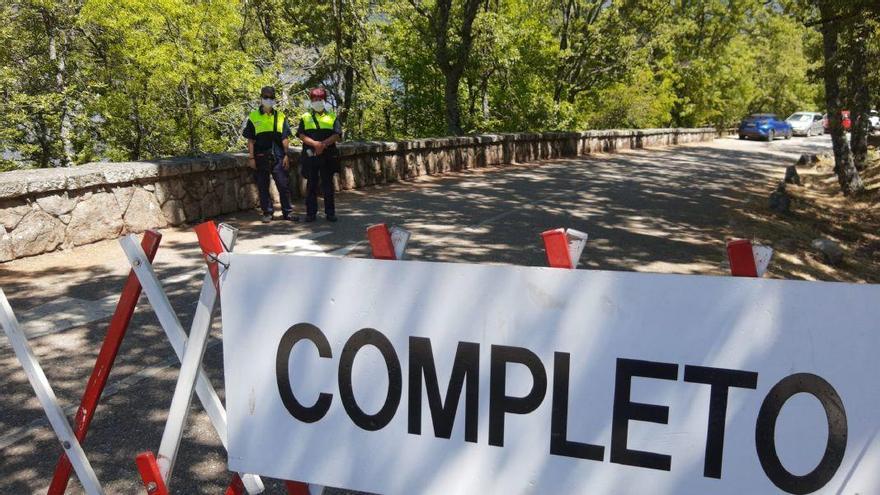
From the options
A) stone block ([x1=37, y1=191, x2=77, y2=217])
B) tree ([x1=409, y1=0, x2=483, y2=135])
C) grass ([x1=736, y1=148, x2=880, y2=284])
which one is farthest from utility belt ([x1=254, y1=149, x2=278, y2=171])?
tree ([x1=409, y1=0, x2=483, y2=135])

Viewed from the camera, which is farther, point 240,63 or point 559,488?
point 240,63

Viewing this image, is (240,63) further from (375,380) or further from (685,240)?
(375,380)

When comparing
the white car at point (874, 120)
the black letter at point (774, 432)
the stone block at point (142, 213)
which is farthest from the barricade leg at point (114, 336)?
the white car at point (874, 120)

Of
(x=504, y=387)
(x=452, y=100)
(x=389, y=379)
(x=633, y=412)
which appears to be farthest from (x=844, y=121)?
(x=389, y=379)

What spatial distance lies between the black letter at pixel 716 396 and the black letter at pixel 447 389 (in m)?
0.60

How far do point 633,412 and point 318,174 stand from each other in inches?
304

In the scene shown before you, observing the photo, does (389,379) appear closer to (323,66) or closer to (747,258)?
(747,258)

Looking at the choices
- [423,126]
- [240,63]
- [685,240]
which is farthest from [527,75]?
[685,240]

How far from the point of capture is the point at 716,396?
72.2 inches

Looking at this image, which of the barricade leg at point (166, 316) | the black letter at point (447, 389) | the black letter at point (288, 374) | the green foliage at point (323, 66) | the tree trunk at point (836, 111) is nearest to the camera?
the black letter at point (447, 389)

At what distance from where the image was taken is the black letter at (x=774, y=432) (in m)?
1.75

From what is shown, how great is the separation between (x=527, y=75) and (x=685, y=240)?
18403mm

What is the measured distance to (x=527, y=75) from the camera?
2594 cm

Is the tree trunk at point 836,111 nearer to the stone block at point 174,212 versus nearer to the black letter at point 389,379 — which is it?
the stone block at point 174,212
